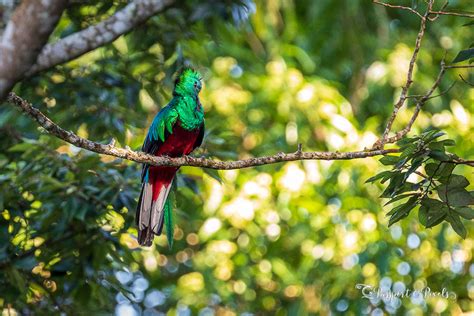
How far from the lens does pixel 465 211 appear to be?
286 centimetres

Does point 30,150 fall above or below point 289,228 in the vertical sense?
above

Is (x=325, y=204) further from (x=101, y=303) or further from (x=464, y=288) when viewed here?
(x=101, y=303)

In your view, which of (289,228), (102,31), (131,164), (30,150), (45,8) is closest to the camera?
(45,8)

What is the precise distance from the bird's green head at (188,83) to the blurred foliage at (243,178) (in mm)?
301

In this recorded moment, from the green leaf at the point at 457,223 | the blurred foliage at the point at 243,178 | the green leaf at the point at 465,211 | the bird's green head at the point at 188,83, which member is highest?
the green leaf at the point at 465,211

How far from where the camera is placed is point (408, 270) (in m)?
5.63

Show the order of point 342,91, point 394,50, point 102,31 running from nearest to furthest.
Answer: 1. point 102,31
2. point 394,50
3. point 342,91

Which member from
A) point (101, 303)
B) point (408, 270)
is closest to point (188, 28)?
point (101, 303)

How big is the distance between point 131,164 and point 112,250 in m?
0.55

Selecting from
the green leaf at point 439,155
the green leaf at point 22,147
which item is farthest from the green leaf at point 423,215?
the green leaf at point 22,147

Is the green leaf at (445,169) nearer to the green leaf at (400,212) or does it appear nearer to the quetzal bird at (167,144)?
the green leaf at (400,212)

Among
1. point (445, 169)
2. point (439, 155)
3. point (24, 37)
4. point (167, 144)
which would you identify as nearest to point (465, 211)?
point (445, 169)

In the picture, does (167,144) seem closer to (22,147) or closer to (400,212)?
(22,147)

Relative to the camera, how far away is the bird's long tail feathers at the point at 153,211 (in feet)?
12.9
